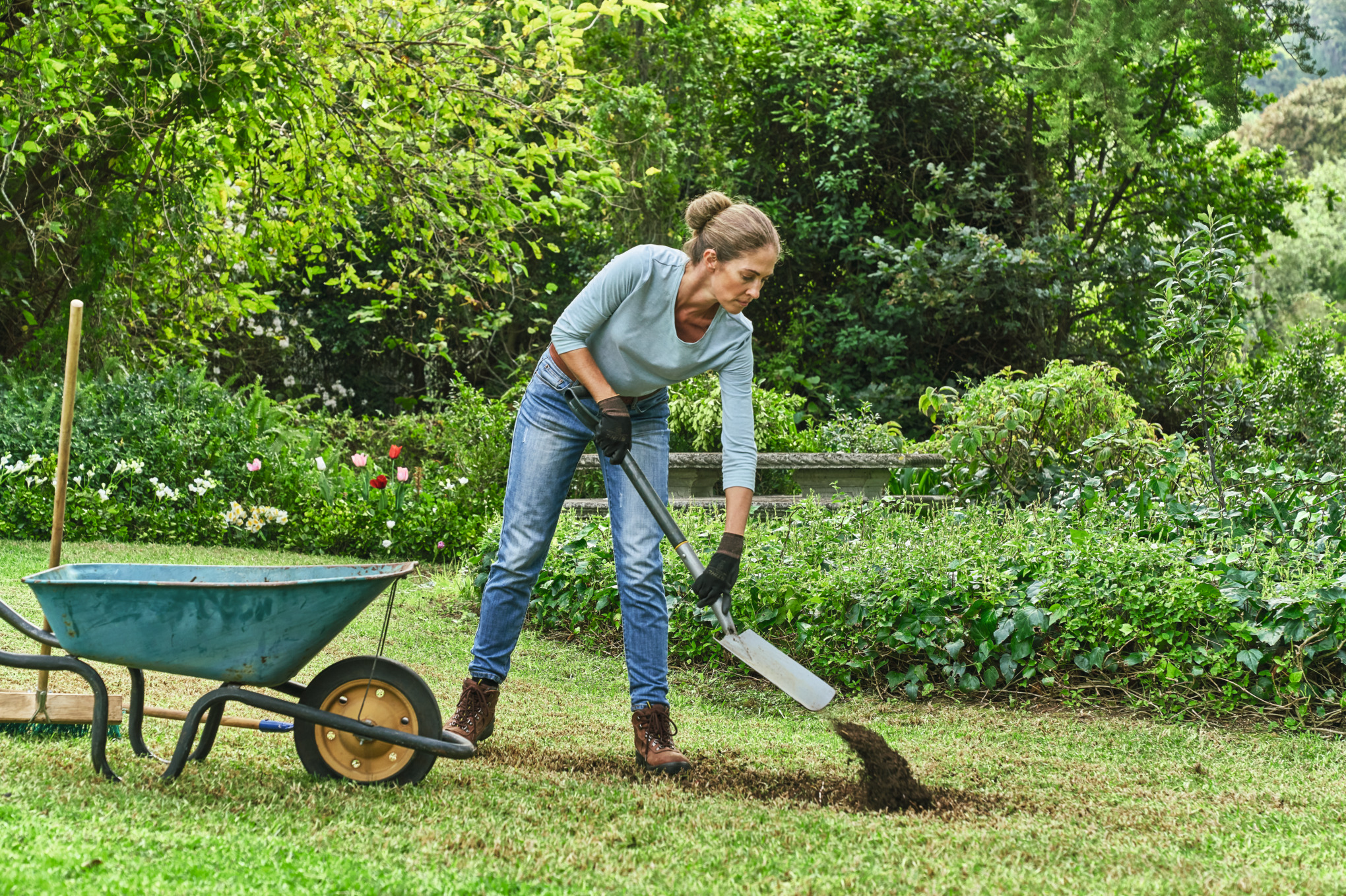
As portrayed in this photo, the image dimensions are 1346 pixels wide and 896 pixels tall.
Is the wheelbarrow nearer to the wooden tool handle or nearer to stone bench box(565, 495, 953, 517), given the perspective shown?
the wooden tool handle

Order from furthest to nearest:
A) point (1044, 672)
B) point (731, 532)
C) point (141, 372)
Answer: point (141, 372)
point (1044, 672)
point (731, 532)

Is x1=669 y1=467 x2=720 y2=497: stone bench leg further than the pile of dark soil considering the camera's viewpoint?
Yes

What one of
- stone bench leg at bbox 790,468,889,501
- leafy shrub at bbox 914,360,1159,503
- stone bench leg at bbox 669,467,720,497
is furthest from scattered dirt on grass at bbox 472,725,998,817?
stone bench leg at bbox 790,468,889,501

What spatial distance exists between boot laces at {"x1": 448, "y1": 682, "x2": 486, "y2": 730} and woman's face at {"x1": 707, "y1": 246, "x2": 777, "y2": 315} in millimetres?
1242

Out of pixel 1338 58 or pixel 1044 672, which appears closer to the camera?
pixel 1044 672

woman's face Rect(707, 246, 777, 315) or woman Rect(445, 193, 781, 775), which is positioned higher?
woman's face Rect(707, 246, 777, 315)

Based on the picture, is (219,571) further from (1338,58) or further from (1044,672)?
(1338,58)

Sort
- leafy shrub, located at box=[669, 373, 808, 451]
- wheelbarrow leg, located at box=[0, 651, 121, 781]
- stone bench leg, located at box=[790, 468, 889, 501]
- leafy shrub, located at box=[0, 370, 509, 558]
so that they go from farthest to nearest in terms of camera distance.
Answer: leafy shrub, located at box=[669, 373, 808, 451] → stone bench leg, located at box=[790, 468, 889, 501] → leafy shrub, located at box=[0, 370, 509, 558] → wheelbarrow leg, located at box=[0, 651, 121, 781]

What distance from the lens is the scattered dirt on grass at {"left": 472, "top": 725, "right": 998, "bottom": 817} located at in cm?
245

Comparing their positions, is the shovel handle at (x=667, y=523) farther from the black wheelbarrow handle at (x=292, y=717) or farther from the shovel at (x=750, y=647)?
the black wheelbarrow handle at (x=292, y=717)

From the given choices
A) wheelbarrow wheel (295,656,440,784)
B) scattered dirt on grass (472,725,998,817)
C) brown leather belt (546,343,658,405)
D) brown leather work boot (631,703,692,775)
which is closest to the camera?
wheelbarrow wheel (295,656,440,784)

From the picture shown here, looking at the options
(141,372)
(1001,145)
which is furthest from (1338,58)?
(141,372)

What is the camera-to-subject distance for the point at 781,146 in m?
10.9

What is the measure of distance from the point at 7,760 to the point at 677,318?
1.89 m
